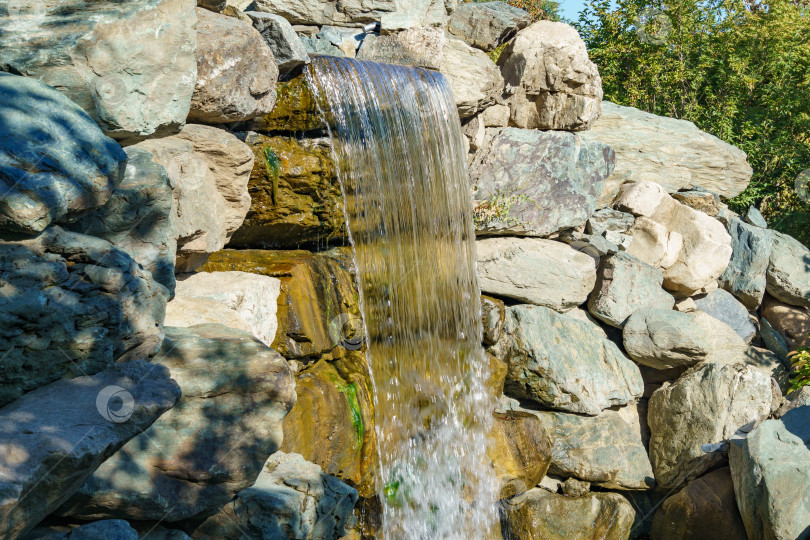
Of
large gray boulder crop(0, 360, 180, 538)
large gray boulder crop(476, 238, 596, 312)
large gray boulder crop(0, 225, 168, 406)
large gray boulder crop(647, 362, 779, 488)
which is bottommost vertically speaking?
large gray boulder crop(647, 362, 779, 488)

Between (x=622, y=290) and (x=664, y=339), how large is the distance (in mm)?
692

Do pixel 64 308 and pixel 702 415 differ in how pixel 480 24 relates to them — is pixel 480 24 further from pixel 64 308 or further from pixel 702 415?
pixel 64 308

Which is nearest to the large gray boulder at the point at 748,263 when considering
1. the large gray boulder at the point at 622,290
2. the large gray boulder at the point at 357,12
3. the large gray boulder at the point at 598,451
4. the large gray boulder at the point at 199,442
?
the large gray boulder at the point at 622,290

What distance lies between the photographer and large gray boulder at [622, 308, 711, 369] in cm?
739

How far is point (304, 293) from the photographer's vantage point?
5.01m

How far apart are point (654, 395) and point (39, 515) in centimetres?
645

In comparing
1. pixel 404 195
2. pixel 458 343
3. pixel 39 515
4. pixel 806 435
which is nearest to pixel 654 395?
pixel 806 435

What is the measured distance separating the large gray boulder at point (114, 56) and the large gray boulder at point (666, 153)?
6.12m

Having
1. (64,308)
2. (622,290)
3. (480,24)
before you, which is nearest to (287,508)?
(64,308)

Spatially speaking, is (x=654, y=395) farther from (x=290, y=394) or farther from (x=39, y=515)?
(x=39, y=515)

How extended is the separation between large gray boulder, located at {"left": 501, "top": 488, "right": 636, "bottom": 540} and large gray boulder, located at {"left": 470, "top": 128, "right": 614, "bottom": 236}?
9.02 ft

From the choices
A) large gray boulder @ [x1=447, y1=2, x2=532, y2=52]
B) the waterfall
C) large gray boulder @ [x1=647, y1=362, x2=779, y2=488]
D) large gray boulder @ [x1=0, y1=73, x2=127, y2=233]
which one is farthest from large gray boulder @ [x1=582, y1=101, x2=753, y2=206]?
large gray boulder @ [x1=0, y1=73, x2=127, y2=233]

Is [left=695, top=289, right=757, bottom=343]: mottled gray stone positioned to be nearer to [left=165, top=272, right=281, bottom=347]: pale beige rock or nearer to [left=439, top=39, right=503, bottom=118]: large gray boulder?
[left=439, top=39, right=503, bottom=118]: large gray boulder

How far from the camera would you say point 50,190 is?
2.68m
